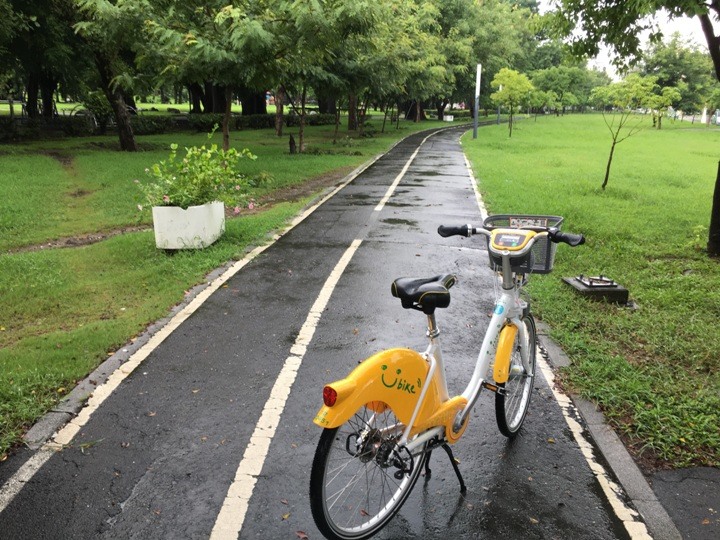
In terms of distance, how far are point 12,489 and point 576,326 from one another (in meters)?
4.86

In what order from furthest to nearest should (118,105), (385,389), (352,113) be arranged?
1. (352,113)
2. (118,105)
3. (385,389)

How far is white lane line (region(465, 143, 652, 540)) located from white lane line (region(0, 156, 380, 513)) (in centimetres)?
329

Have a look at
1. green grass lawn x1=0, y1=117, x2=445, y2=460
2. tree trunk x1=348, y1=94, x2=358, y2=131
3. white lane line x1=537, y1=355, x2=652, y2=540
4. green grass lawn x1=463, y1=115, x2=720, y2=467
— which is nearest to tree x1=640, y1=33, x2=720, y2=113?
tree trunk x1=348, y1=94, x2=358, y2=131

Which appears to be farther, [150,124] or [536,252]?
[150,124]

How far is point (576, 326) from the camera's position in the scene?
571 centimetres

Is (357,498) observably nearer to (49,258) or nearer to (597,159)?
(49,258)

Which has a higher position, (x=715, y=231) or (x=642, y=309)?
(x=715, y=231)

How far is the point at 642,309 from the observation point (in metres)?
6.16

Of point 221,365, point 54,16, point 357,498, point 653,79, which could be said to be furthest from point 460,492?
point 54,16

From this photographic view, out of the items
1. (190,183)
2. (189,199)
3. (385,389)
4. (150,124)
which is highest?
(150,124)

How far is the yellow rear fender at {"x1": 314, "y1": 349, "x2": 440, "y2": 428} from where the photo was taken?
8.00ft

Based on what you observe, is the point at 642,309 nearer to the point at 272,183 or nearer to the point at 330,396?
the point at 330,396

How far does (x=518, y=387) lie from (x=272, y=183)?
1175cm

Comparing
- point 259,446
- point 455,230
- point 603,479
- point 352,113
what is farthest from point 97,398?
point 352,113
